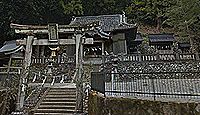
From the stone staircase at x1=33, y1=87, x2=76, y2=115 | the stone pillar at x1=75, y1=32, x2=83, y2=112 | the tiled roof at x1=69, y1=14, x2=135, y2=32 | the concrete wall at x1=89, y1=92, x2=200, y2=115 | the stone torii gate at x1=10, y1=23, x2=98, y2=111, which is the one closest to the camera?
the concrete wall at x1=89, y1=92, x2=200, y2=115

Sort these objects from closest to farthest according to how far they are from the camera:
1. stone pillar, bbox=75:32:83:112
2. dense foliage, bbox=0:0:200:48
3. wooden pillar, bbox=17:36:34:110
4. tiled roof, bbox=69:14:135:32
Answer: stone pillar, bbox=75:32:83:112 < wooden pillar, bbox=17:36:34:110 < tiled roof, bbox=69:14:135:32 < dense foliage, bbox=0:0:200:48

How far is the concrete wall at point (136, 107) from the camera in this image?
22.6ft

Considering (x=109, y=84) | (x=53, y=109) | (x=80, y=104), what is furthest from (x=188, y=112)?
(x=53, y=109)

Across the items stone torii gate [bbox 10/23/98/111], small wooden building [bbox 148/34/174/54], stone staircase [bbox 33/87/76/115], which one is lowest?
stone staircase [bbox 33/87/76/115]

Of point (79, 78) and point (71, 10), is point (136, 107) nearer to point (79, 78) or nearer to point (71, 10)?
point (79, 78)


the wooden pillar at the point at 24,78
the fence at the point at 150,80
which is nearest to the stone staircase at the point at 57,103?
the wooden pillar at the point at 24,78

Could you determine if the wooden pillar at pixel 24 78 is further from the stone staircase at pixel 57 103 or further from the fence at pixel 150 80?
the fence at pixel 150 80

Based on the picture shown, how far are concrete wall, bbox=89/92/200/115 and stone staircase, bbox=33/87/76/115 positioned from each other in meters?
1.96

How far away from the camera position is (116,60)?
45.4 feet

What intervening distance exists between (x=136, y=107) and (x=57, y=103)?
17.4ft

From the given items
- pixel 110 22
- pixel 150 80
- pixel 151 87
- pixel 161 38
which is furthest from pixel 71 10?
pixel 151 87

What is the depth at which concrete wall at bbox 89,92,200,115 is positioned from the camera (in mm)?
6883

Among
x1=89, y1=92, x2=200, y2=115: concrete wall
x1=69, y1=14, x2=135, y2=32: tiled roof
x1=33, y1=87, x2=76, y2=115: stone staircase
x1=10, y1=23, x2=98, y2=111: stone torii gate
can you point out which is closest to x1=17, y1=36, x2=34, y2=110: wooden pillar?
x1=10, y1=23, x2=98, y2=111: stone torii gate

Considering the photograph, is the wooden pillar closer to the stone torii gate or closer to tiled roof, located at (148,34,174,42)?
the stone torii gate
